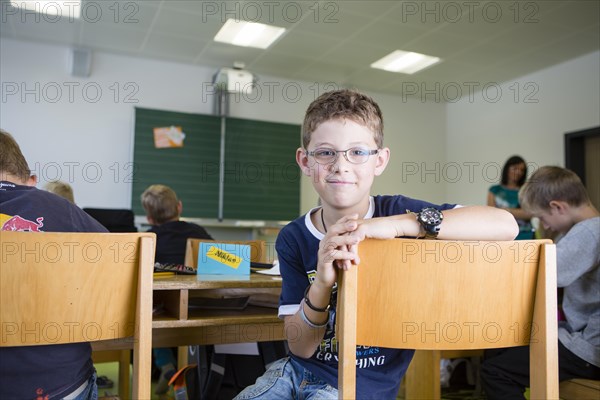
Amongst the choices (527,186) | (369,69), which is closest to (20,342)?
(527,186)

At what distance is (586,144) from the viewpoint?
5.38m

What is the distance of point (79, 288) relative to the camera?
95 centimetres

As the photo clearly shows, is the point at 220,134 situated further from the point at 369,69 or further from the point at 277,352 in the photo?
the point at 277,352

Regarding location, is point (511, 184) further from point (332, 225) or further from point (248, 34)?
point (332, 225)

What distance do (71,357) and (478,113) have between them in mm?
6410

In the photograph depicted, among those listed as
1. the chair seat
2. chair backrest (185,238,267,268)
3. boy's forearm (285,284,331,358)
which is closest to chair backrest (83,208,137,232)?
chair backrest (185,238,267,268)

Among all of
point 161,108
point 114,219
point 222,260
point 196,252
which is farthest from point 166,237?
point 161,108

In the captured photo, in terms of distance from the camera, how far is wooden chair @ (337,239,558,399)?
2.88ft

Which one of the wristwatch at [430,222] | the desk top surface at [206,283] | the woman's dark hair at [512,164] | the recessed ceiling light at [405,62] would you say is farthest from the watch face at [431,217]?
the recessed ceiling light at [405,62]

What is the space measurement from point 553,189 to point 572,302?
43 centimetres

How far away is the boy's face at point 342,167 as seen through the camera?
3.66 feet

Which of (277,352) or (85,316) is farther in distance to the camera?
(277,352)

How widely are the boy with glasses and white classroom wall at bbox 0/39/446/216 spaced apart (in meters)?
4.37

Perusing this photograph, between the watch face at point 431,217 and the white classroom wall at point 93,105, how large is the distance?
183 inches
